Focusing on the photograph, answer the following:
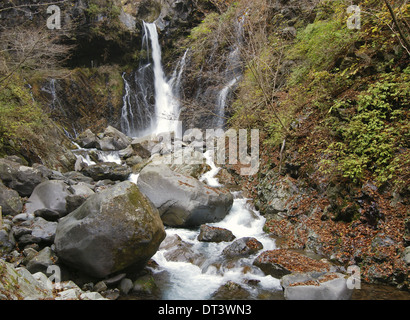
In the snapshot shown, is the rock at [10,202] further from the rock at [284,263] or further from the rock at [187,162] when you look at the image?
the rock at [284,263]

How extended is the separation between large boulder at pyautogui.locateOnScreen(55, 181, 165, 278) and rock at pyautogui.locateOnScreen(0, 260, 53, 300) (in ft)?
2.92

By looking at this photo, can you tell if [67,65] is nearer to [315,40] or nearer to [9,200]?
[9,200]

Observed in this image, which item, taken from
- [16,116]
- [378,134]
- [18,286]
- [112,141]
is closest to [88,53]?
[112,141]

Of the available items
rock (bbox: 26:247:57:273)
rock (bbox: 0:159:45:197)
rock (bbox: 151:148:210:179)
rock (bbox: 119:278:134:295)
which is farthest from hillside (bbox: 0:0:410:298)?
rock (bbox: 26:247:57:273)

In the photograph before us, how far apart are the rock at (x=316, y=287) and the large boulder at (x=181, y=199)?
11.5 feet

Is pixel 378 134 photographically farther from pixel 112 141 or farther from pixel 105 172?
pixel 112 141

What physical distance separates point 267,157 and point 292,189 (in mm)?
2250

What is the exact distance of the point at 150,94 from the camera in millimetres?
20766

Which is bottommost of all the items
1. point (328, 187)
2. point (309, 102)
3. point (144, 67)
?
point (328, 187)

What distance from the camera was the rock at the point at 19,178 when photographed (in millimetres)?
7629

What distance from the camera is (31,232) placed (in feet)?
18.6

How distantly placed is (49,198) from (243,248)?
564 centimetres

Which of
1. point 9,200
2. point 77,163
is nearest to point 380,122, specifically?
point 9,200

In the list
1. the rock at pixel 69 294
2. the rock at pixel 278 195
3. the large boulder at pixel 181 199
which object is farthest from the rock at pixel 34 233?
the rock at pixel 278 195
